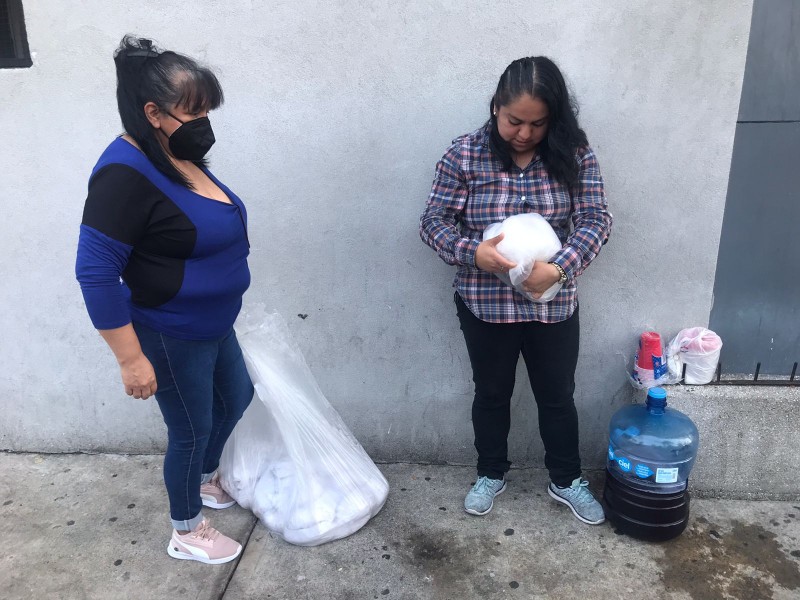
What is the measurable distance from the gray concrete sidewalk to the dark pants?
23cm

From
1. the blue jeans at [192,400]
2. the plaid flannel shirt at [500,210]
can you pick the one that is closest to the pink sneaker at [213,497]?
the blue jeans at [192,400]

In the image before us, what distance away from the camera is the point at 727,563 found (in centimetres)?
233

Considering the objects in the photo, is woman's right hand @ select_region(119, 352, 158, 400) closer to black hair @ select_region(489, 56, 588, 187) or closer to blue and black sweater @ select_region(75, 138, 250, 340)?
blue and black sweater @ select_region(75, 138, 250, 340)

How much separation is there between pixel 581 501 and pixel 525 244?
119cm

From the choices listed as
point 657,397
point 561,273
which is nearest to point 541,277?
point 561,273

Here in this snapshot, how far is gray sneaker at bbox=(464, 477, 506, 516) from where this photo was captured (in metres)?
2.62

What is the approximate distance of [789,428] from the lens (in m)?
2.61

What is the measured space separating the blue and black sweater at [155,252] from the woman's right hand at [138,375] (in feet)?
0.40

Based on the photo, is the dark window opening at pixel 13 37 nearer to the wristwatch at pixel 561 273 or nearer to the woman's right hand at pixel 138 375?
the woman's right hand at pixel 138 375

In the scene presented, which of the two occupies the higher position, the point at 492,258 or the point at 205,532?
the point at 492,258

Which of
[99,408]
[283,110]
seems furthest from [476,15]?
[99,408]

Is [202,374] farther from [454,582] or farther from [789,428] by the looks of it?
[789,428]

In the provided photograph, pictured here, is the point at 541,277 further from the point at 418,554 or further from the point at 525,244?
the point at 418,554

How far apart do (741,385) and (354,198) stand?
5.99 feet
